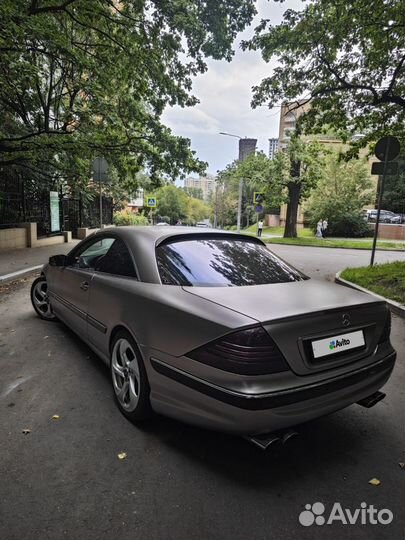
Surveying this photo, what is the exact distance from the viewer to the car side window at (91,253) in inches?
145

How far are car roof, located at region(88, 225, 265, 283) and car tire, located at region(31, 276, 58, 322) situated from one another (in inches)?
83.4

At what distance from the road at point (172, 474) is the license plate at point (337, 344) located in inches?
25.0

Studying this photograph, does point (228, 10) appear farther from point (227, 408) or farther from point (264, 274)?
point (227, 408)

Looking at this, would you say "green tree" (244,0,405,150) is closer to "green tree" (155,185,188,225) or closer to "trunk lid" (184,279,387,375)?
"trunk lid" (184,279,387,375)

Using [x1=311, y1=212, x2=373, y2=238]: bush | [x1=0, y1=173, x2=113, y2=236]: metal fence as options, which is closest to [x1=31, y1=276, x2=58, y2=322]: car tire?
[x1=0, y1=173, x2=113, y2=236]: metal fence

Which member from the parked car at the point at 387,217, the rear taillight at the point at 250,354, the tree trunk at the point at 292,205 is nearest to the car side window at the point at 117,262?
the rear taillight at the point at 250,354

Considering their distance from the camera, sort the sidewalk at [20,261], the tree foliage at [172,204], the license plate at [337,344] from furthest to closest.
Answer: the tree foliage at [172,204], the sidewalk at [20,261], the license plate at [337,344]

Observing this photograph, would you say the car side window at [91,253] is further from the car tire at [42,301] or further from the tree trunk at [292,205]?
the tree trunk at [292,205]

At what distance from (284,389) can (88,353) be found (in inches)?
106

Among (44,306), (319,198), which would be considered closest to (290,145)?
(319,198)

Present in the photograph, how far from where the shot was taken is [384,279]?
24.5ft

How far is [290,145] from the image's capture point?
70.8 feet

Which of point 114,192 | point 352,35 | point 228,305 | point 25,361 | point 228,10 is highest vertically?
point 228,10

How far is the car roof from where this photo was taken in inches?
111
